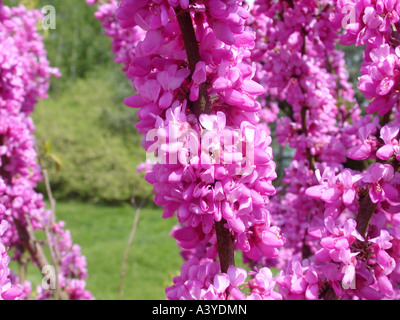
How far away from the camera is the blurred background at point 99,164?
7.12m

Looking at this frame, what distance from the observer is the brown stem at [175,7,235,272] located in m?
0.93

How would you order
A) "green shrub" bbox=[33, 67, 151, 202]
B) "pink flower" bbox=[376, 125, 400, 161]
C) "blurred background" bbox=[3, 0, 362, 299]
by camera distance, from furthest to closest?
"green shrub" bbox=[33, 67, 151, 202], "blurred background" bbox=[3, 0, 362, 299], "pink flower" bbox=[376, 125, 400, 161]

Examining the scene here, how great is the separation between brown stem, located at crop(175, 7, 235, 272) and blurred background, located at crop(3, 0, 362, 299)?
113 inches

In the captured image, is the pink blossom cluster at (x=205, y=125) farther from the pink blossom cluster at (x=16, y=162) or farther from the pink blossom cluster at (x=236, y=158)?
the pink blossom cluster at (x=16, y=162)

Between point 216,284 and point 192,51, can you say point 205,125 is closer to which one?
point 192,51

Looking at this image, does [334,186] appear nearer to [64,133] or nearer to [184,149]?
[184,149]

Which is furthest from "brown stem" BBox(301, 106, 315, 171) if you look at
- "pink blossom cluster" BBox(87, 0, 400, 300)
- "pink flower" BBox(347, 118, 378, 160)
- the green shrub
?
the green shrub

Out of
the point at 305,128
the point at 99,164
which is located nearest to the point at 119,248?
the point at 99,164

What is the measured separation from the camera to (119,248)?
8445 millimetres

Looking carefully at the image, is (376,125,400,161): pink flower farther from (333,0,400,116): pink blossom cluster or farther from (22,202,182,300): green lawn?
(22,202,182,300): green lawn

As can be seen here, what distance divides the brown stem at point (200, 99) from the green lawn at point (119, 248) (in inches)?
161

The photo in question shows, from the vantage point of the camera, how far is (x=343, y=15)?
1.31m

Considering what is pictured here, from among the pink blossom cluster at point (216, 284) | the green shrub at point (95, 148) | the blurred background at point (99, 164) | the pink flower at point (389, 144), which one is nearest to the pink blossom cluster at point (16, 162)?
the pink blossom cluster at point (216, 284)
